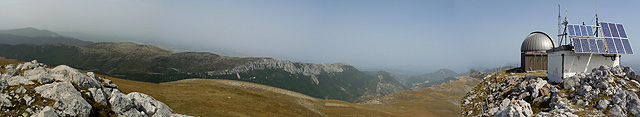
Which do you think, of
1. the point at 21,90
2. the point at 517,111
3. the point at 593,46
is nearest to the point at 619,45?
the point at 593,46

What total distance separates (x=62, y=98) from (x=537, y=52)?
50.8 metres

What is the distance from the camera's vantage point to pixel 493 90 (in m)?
29.1

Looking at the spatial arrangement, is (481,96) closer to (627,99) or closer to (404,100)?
(627,99)

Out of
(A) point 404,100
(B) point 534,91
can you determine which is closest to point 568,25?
(B) point 534,91

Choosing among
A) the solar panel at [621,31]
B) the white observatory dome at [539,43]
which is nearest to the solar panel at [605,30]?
the solar panel at [621,31]

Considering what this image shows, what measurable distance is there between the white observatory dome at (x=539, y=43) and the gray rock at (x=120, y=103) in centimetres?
4798

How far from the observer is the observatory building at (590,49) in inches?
967

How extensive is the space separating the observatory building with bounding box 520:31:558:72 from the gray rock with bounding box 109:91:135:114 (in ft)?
154

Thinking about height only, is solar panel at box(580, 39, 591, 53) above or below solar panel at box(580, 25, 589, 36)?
below

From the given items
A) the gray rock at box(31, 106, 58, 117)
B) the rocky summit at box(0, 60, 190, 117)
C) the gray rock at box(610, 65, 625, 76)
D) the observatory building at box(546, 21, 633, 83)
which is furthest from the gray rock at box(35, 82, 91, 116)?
the observatory building at box(546, 21, 633, 83)

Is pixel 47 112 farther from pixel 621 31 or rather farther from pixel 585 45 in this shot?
pixel 621 31

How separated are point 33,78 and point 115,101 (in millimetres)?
4833

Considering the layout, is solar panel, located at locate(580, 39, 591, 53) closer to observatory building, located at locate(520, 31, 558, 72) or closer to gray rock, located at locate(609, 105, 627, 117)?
gray rock, located at locate(609, 105, 627, 117)

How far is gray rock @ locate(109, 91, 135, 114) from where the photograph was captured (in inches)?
705
